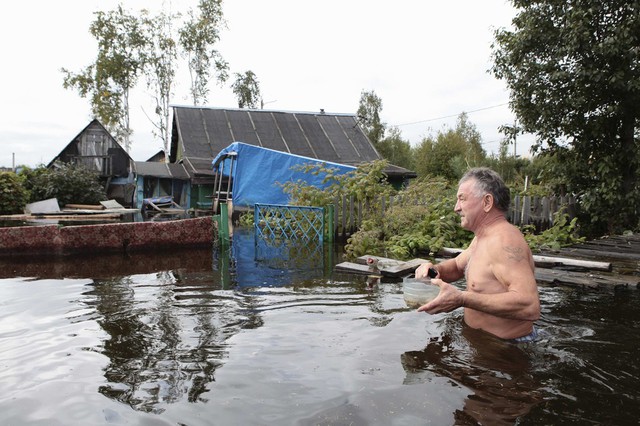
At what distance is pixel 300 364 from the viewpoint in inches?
137

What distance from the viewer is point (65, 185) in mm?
26859

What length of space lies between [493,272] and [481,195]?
1.83 ft

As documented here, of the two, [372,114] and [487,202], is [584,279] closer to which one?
[487,202]

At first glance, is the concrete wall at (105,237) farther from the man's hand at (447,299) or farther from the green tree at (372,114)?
the green tree at (372,114)

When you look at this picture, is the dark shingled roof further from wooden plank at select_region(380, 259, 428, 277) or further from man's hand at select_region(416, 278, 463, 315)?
man's hand at select_region(416, 278, 463, 315)

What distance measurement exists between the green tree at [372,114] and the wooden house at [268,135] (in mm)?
13773

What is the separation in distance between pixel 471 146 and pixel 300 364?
37.3m

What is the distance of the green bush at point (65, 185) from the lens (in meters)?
26.6

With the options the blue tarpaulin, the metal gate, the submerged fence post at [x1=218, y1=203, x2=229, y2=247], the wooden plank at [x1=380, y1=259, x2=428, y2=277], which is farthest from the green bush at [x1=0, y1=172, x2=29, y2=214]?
the wooden plank at [x1=380, y1=259, x2=428, y2=277]

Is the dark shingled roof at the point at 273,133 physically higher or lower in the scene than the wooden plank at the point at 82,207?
higher

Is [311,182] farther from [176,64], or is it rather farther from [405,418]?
[176,64]

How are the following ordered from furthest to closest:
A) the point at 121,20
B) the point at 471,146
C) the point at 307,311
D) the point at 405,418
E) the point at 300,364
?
the point at 471,146 → the point at 121,20 → the point at 307,311 → the point at 300,364 → the point at 405,418

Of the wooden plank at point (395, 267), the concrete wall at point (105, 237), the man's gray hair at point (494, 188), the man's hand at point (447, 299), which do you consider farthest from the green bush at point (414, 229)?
the man's hand at point (447, 299)

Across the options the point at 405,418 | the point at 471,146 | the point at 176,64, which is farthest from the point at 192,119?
the point at 405,418
